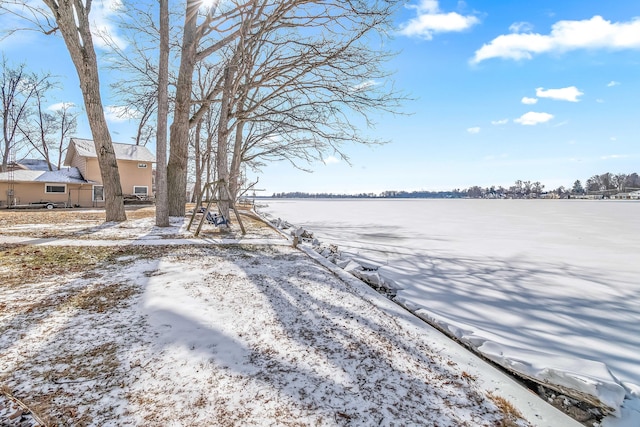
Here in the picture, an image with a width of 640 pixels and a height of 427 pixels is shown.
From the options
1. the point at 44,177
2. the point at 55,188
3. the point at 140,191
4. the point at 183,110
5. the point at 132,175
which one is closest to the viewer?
the point at 183,110

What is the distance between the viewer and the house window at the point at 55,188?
1945 cm

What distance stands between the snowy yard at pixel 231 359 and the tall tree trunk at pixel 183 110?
6691 millimetres

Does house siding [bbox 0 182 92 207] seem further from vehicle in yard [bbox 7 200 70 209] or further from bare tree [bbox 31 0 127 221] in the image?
bare tree [bbox 31 0 127 221]

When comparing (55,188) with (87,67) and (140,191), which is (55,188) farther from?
(87,67)

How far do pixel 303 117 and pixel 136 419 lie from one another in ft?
30.0

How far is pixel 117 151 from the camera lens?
21.2 metres

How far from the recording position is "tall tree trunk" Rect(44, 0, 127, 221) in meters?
7.93

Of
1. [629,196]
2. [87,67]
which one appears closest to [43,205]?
[87,67]

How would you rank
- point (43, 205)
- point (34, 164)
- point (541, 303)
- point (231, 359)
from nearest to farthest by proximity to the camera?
point (231, 359)
point (541, 303)
point (43, 205)
point (34, 164)

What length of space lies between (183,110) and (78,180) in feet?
53.0

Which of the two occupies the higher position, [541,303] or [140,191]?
[140,191]

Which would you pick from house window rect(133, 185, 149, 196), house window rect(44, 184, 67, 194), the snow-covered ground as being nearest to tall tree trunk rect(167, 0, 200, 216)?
the snow-covered ground

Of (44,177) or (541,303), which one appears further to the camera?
(44,177)

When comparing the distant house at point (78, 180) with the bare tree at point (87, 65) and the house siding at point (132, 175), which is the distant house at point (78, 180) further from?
the bare tree at point (87, 65)
